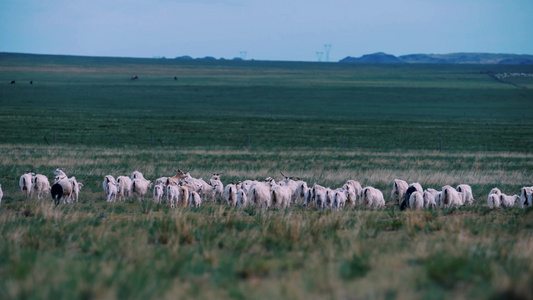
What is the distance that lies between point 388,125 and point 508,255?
57922 mm

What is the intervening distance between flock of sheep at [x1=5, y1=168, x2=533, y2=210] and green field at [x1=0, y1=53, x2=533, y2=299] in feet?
2.27

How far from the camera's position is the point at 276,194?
18047 millimetres

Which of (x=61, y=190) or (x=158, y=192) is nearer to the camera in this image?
(x=61, y=190)

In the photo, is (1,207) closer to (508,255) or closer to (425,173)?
(508,255)

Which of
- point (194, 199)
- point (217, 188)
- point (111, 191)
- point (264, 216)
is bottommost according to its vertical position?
point (217, 188)

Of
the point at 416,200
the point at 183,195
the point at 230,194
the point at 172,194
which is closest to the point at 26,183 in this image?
the point at 172,194

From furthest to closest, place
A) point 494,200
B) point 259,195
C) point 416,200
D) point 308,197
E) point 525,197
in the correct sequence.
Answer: point 308,197
point 494,200
point 525,197
point 259,195
point 416,200

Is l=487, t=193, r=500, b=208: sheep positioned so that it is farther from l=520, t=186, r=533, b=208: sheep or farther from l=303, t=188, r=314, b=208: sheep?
l=303, t=188, r=314, b=208: sheep

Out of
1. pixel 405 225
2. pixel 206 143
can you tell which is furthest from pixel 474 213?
pixel 206 143

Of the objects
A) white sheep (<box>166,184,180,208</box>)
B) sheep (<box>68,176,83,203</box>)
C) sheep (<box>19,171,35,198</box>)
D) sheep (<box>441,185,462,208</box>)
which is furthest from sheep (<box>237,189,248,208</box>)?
sheep (<box>19,171,35,198</box>)

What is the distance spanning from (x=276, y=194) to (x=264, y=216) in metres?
5.96

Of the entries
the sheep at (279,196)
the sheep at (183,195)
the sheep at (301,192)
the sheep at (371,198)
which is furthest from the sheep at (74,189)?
the sheep at (371,198)

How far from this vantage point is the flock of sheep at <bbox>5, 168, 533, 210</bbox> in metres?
17.6

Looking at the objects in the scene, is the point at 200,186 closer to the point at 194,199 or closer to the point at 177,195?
the point at 194,199
